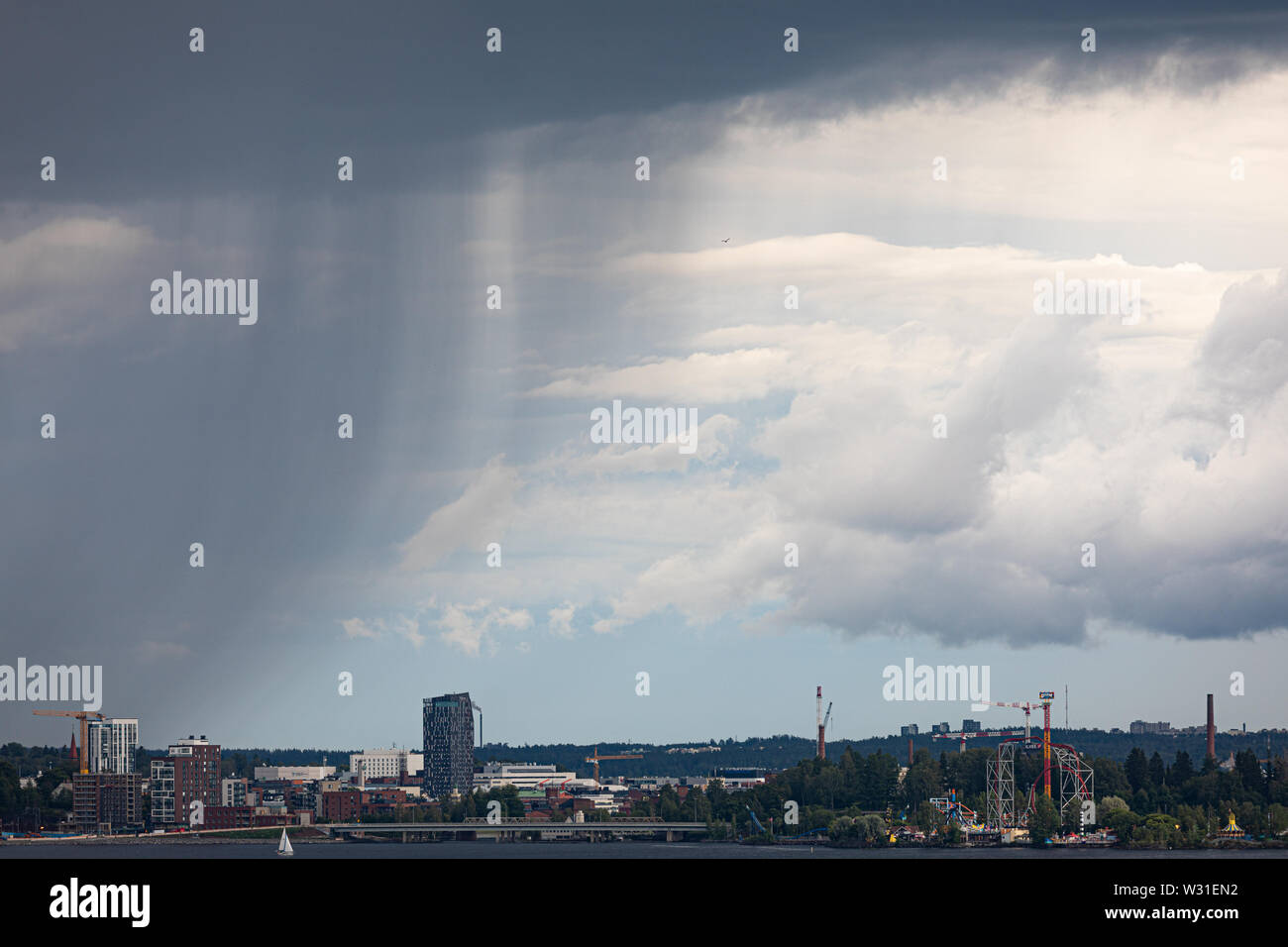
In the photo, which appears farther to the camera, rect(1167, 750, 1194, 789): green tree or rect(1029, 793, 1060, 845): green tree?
rect(1167, 750, 1194, 789): green tree

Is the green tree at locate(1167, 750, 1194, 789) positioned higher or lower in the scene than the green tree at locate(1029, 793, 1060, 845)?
higher

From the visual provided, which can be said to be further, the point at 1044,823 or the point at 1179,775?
the point at 1179,775

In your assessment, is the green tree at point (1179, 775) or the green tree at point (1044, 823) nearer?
the green tree at point (1044, 823)

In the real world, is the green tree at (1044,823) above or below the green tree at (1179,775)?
below

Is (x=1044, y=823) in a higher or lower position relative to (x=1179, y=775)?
lower
